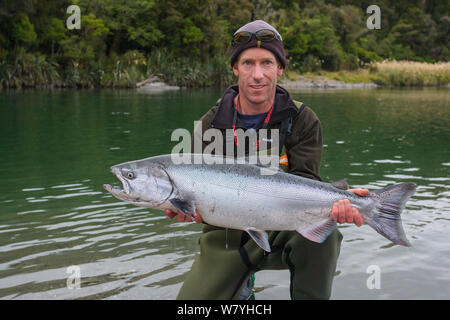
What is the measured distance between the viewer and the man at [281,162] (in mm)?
3863

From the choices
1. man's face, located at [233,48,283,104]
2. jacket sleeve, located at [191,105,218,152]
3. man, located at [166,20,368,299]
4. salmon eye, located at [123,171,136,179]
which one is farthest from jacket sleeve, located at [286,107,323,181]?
salmon eye, located at [123,171,136,179]

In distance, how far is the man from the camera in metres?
3.86

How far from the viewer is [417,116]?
23250 millimetres

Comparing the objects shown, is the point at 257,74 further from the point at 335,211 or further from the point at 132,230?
the point at 132,230

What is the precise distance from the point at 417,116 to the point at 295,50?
37487mm

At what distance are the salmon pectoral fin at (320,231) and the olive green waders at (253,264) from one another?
0.79 feet

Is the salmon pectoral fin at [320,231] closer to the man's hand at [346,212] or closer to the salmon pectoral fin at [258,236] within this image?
the man's hand at [346,212]

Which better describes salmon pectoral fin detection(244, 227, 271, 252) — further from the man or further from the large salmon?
the man

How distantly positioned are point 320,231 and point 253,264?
0.68 meters

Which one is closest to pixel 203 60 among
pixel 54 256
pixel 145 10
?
pixel 145 10

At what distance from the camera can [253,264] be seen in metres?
3.95

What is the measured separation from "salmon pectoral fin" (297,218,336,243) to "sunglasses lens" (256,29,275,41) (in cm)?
166

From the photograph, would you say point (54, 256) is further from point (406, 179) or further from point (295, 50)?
point (295, 50)

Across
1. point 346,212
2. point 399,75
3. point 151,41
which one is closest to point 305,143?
point 346,212
